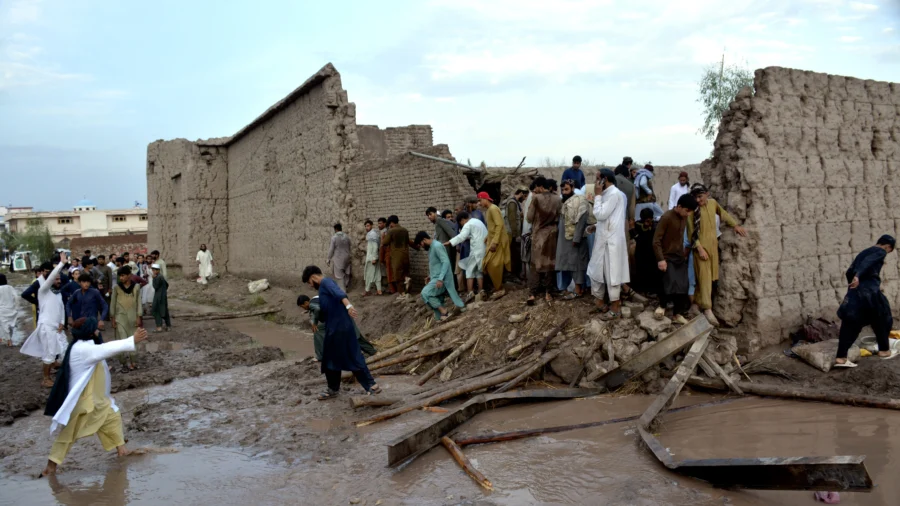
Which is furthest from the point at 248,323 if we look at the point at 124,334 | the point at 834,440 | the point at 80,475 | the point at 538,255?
the point at 834,440

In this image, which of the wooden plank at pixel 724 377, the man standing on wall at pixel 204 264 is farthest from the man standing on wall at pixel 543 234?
the man standing on wall at pixel 204 264

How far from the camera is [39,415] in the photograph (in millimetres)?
7270

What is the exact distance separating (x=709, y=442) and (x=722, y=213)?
9.52ft

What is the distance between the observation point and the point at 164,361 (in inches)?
391

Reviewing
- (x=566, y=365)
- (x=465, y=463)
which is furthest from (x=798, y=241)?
(x=465, y=463)

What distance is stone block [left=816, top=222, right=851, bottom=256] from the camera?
7.68 meters

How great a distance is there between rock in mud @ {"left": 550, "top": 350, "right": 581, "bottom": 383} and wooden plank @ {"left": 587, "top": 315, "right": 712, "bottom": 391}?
0.77 feet

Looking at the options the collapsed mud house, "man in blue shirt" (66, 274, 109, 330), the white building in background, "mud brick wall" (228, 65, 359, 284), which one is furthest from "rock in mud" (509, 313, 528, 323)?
the white building in background

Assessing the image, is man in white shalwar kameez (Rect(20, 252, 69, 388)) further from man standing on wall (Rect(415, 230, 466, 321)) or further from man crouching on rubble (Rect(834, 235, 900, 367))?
man crouching on rubble (Rect(834, 235, 900, 367))

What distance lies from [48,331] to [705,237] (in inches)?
327

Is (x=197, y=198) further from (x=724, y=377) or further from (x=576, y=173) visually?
(x=724, y=377)

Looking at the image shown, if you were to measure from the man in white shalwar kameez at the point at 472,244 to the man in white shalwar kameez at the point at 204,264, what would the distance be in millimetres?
12578

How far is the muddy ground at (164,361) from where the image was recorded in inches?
310

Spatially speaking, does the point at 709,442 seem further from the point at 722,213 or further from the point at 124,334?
the point at 124,334
